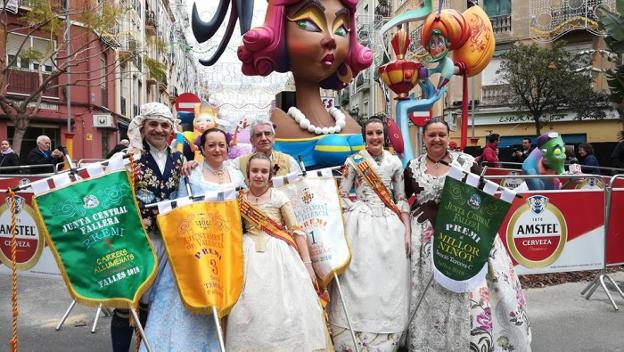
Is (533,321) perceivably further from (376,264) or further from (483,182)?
(483,182)

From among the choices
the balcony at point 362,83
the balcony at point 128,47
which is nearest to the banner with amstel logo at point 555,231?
the balcony at point 128,47

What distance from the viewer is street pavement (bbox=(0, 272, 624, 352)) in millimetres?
4215

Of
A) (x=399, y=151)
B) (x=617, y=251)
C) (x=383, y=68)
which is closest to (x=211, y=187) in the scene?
(x=617, y=251)

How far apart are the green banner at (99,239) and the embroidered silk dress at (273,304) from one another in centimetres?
57

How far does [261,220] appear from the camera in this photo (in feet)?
11.0

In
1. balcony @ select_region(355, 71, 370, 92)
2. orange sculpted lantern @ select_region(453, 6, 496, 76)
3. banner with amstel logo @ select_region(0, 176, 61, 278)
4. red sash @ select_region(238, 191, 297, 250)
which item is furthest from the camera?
balcony @ select_region(355, 71, 370, 92)

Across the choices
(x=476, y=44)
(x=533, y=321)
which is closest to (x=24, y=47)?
(x=476, y=44)

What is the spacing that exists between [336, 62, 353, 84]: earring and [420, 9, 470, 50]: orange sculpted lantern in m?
3.78

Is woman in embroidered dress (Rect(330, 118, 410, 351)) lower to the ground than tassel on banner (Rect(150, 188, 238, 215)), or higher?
lower

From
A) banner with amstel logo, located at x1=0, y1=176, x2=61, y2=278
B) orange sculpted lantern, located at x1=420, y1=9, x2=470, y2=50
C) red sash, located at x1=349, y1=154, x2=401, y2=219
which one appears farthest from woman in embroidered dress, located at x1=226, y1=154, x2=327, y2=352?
orange sculpted lantern, located at x1=420, y1=9, x2=470, y2=50

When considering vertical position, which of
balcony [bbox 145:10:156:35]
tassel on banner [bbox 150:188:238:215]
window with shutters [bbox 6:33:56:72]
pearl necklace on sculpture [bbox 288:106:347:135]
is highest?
balcony [bbox 145:10:156:35]

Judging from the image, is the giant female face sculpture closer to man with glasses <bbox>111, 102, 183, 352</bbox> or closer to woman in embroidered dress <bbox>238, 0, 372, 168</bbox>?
woman in embroidered dress <bbox>238, 0, 372, 168</bbox>

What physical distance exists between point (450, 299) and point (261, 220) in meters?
1.32

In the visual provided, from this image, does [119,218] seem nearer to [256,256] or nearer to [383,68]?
[256,256]
